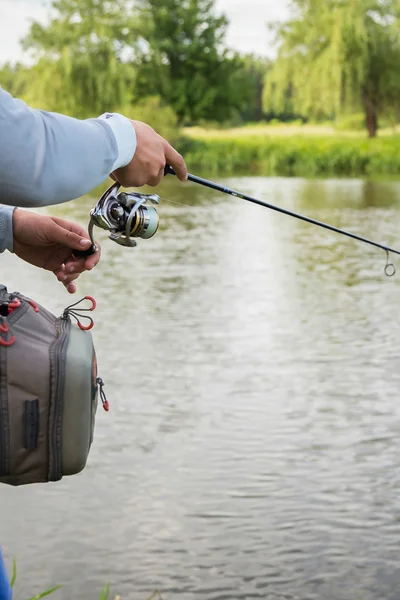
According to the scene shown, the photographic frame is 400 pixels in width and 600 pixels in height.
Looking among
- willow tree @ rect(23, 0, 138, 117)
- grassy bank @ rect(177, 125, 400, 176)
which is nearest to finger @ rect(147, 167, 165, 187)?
grassy bank @ rect(177, 125, 400, 176)

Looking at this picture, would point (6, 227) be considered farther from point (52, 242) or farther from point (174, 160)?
point (174, 160)

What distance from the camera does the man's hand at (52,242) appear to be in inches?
77.5

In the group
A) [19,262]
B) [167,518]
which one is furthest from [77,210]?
[167,518]

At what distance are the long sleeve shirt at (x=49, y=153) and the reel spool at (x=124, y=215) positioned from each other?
0.40 m

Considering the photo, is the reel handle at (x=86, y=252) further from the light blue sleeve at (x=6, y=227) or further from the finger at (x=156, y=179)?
the finger at (x=156, y=179)

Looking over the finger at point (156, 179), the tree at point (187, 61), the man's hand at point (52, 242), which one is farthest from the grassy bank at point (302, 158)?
the finger at point (156, 179)

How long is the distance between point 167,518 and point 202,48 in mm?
47901

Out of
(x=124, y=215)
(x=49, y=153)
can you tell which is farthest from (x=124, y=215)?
(x=49, y=153)

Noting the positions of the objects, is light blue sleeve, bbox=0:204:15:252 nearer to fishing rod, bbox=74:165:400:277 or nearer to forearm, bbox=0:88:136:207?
fishing rod, bbox=74:165:400:277

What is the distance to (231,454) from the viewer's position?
455 cm

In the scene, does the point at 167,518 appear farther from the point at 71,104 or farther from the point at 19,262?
the point at 71,104

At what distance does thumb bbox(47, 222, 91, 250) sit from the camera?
6.44ft

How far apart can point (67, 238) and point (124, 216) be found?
3.9 inches

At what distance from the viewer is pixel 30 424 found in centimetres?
167
